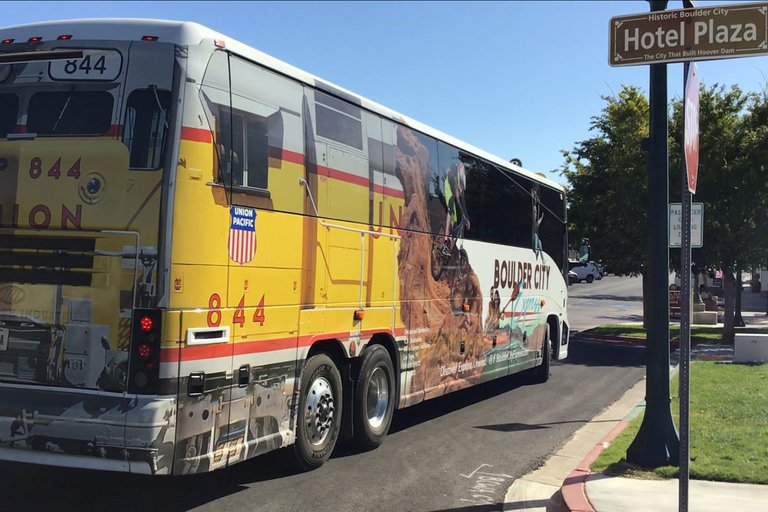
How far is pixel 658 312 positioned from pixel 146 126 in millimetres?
5189

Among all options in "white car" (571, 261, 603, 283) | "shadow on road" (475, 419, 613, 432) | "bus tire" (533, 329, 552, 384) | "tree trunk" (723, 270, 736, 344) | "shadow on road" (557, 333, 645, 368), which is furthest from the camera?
"white car" (571, 261, 603, 283)

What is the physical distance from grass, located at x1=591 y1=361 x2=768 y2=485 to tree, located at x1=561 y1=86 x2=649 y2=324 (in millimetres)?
9853

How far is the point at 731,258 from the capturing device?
2127 centimetres

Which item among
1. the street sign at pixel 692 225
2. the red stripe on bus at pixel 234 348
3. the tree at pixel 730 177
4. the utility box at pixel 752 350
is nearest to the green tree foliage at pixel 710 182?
the tree at pixel 730 177

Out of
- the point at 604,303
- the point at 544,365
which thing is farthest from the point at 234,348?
the point at 604,303

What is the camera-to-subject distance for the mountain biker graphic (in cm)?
1027

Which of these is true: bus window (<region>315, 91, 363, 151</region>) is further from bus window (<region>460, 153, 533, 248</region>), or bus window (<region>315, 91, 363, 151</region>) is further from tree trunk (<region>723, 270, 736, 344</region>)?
tree trunk (<region>723, 270, 736, 344</region>)

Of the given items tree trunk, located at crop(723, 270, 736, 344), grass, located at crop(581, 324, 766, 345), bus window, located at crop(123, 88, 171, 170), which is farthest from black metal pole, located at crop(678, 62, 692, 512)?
grass, located at crop(581, 324, 766, 345)

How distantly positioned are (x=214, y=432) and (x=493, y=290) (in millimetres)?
6823

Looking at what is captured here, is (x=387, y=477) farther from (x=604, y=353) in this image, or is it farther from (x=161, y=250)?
(x=604, y=353)

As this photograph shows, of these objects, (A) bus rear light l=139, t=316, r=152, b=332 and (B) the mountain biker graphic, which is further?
(B) the mountain biker graphic

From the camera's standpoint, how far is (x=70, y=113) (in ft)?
19.1

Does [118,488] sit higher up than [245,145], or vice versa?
[245,145]

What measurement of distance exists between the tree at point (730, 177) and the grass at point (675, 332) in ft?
9.49
